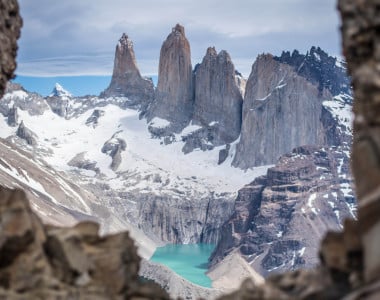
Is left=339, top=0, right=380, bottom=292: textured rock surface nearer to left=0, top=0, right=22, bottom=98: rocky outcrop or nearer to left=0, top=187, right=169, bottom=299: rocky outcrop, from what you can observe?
left=0, top=187, right=169, bottom=299: rocky outcrop

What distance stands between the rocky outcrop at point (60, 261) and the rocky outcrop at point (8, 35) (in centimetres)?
580

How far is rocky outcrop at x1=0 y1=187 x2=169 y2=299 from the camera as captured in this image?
69.9 ft

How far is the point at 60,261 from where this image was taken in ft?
72.0

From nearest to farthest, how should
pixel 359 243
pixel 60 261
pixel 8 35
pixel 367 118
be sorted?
pixel 359 243 → pixel 367 118 → pixel 60 261 → pixel 8 35

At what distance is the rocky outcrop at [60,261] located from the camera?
2131 centimetres

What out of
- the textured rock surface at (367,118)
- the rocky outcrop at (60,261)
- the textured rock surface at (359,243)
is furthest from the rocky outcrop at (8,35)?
the textured rock surface at (359,243)

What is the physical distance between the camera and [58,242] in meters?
22.2

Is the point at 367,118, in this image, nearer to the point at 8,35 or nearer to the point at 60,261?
the point at 60,261

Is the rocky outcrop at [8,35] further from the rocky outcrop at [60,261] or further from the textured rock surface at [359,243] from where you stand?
the textured rock surface at [359,243]

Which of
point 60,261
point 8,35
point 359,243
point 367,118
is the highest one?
point 8,35

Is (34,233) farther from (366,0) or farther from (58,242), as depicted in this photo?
(366,0)

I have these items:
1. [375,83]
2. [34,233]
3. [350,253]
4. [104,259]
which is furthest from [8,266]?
[375,83]

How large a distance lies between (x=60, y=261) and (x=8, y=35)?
8727mm

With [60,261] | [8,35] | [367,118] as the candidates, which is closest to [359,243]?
[367,118]
